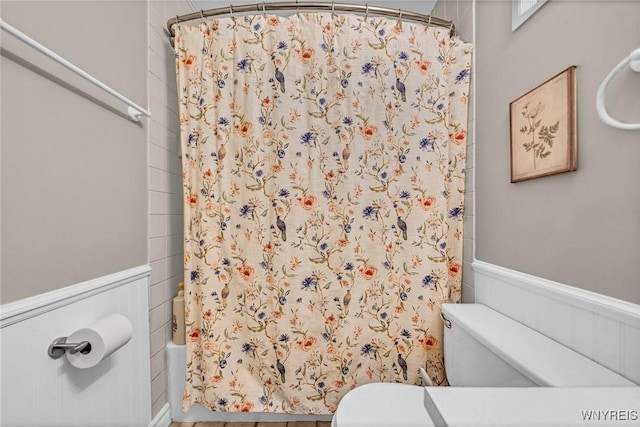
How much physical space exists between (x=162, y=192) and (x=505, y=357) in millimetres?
1567

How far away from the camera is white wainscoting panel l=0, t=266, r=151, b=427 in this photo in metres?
0.74

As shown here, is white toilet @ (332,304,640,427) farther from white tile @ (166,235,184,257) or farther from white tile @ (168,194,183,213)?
white tile @ (168,194,183,213)

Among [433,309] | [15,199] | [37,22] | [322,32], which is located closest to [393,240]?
[433,309]

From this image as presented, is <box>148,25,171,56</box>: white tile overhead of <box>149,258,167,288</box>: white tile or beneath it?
overhead

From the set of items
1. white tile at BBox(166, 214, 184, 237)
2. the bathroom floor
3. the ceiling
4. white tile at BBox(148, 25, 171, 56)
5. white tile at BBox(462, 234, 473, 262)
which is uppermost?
the ceiling

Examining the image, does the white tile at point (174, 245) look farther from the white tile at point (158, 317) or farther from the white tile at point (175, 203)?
the white tile at point (158, 317)

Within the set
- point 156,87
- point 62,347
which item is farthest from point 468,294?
point 156,87

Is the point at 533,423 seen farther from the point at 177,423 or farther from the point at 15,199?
the point at 177,423

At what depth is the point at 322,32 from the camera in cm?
143

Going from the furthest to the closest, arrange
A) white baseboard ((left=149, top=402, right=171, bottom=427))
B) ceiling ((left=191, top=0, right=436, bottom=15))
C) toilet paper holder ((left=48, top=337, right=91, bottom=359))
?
ceiling ((left=191, top=0, right=436, bottom=15)), white baseboard ((left=149, top=402, right=171, bottom=427)), toilet paper holder ((left=48, top=337, right=91, bottom=359))

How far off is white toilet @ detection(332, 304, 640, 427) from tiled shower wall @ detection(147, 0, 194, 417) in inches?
38.3

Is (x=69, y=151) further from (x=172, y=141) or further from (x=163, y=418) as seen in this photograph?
(x=163, y=418)

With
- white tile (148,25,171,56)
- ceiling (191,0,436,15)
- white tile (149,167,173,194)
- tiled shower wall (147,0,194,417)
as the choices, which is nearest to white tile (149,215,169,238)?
tiled shower wall (147,0,194,417)

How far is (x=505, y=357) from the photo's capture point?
33.4 inches
